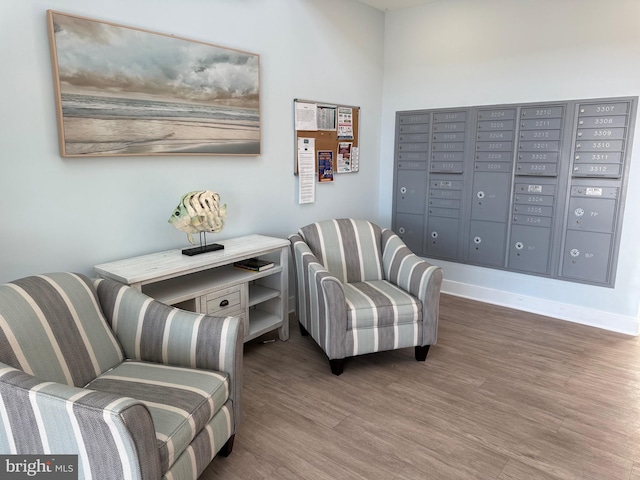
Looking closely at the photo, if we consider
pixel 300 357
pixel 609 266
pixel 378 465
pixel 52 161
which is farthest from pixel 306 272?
pixel 609 266

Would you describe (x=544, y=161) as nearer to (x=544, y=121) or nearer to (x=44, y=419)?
(x=544, y=121)

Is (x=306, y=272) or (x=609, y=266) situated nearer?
(x=306, y=272)

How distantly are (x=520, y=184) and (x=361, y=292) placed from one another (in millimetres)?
1802

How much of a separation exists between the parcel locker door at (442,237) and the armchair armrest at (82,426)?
10.8 ft

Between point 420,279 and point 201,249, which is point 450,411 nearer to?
point 420,279

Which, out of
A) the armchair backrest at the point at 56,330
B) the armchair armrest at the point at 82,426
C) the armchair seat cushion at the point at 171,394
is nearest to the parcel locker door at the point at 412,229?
the armchair seat cushion at the point at 171,394

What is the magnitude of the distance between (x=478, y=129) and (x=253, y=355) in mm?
2666

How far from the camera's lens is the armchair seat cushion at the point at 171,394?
144 cm

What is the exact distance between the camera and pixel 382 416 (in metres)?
2.23

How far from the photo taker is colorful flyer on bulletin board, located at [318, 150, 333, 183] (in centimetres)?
367

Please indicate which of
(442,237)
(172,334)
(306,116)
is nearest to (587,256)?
(442,237)

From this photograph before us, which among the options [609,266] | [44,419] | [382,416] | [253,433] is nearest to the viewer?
[44,419]

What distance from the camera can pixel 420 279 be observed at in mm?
2732

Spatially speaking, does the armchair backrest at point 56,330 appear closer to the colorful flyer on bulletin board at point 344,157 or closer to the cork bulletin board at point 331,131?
the cork bulletin board at point 331,131
